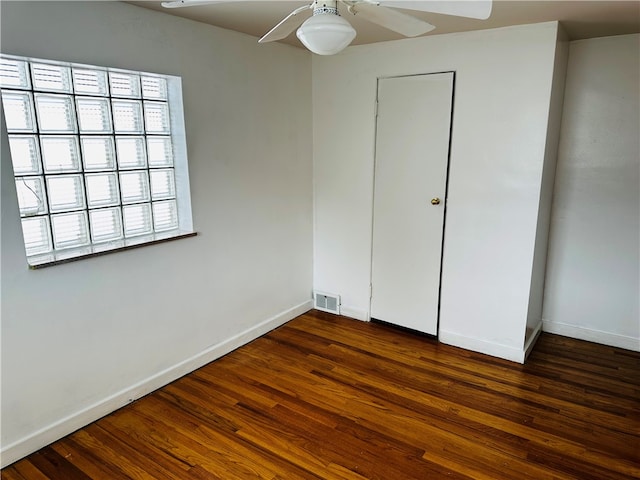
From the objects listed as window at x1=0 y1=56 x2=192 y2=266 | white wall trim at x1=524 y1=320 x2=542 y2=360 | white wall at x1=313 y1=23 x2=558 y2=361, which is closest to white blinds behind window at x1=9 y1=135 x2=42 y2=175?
window at x1=0 y1=56 x2=192 y2=266

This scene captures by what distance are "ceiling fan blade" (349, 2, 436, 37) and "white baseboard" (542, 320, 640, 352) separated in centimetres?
274

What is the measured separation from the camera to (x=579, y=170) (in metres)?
3.18

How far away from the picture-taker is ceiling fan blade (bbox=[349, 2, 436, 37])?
152 cm

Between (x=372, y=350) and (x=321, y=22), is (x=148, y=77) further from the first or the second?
(x=372, y=350)

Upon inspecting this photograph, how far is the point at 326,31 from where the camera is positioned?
1430mm

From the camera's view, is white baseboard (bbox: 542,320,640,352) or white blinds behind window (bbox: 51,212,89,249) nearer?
white blinds behind window (bbox: 51,212,89,249)

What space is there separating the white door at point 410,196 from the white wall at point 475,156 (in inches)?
2.9

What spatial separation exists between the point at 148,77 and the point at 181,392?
1.89 metres

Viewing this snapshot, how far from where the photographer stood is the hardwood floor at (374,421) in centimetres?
207

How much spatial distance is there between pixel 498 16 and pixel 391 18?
1.24 metres

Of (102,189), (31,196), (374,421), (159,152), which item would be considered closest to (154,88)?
(159,152)

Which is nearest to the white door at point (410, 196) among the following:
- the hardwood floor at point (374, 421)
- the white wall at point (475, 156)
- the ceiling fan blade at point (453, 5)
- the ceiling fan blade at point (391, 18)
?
the white wall at point (475, 156)

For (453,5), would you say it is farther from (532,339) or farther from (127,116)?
(532,339)

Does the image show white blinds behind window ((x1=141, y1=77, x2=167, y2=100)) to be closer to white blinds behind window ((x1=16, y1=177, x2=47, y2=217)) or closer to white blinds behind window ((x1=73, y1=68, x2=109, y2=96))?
white blinds behind window ((x1=73, y1=68, x2=109, y2=96))
